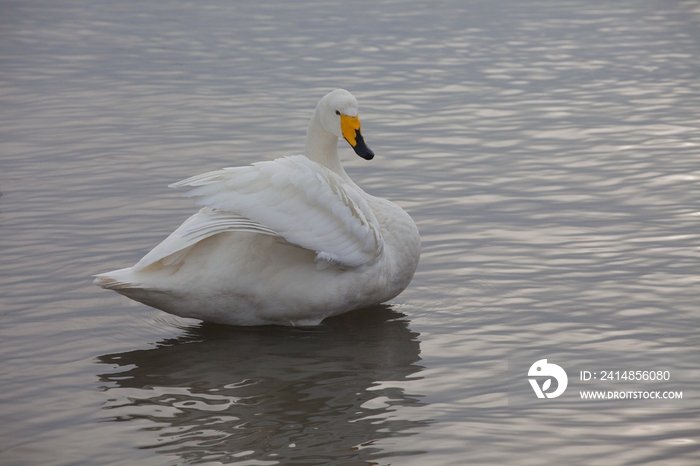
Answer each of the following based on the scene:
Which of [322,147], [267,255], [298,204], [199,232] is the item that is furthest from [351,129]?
[199,232]

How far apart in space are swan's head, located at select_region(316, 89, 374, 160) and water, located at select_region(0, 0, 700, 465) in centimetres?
147

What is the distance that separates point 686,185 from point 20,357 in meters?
7.19

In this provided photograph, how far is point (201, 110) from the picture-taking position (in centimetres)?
1423

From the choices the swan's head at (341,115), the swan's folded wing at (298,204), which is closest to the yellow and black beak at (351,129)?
the swan's head at (341,115)

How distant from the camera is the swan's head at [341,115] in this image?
26.1ft

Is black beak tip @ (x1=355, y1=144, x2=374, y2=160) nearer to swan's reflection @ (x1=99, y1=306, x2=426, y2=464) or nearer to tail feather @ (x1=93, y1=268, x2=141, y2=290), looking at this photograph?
swan's reflection @ (x1=99, y1=306, x2=426, y2=464)

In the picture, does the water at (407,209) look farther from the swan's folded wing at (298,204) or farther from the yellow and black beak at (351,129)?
the yellow and black beak at (351,129)

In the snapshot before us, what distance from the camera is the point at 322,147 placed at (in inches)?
323

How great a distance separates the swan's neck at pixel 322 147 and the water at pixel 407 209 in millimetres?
1295

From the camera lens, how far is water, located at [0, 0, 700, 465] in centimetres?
592

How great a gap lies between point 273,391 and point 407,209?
405 cm

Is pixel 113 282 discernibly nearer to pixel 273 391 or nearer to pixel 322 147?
pixel 273 391

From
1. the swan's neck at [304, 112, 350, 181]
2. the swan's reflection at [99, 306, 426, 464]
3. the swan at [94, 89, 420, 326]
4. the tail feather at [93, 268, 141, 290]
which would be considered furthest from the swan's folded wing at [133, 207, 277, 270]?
the swan's neck at [304, 112, 350, 181]

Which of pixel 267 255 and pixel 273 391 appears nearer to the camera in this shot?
pixel 273 391
